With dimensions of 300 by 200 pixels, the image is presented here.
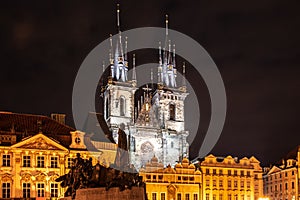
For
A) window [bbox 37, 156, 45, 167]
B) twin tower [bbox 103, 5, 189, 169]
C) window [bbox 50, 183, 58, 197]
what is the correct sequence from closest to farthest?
window [bbox 50, 183, 58, 197], window [bbox 37, 156, 45, 167], twin tower [bbox 103, 5, 189, 169]

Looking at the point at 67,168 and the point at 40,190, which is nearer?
the point at 40,190

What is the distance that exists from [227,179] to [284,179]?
1048 centimetres

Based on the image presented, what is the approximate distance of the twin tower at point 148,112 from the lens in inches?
2913

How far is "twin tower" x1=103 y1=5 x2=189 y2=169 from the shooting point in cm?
7400

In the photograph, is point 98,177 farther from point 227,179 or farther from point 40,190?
point 227,179

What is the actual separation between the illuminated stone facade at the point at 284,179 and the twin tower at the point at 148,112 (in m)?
12.4

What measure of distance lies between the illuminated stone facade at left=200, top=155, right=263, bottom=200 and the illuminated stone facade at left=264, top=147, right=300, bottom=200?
5771 millimetres

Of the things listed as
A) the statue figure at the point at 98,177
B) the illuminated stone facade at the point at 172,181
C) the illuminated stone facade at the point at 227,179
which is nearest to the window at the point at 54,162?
the illuminated stone facade at the point at 172,181

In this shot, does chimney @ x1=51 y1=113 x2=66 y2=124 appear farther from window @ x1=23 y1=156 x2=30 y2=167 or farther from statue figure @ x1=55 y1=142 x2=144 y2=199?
statue figure @ x1=55 y1=142 x2=144 y2=199

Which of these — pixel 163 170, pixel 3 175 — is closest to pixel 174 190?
pixel 163 170

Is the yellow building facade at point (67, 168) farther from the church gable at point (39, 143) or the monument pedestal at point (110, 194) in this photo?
the monument pedestal at point (110, 194)

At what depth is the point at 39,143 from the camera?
160 ft

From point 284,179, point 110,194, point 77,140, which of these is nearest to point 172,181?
point 77,140

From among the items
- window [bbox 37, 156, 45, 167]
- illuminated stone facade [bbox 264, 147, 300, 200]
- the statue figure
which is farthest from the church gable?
illuminated stone facade [bbox 264, 147, 300, 200]
